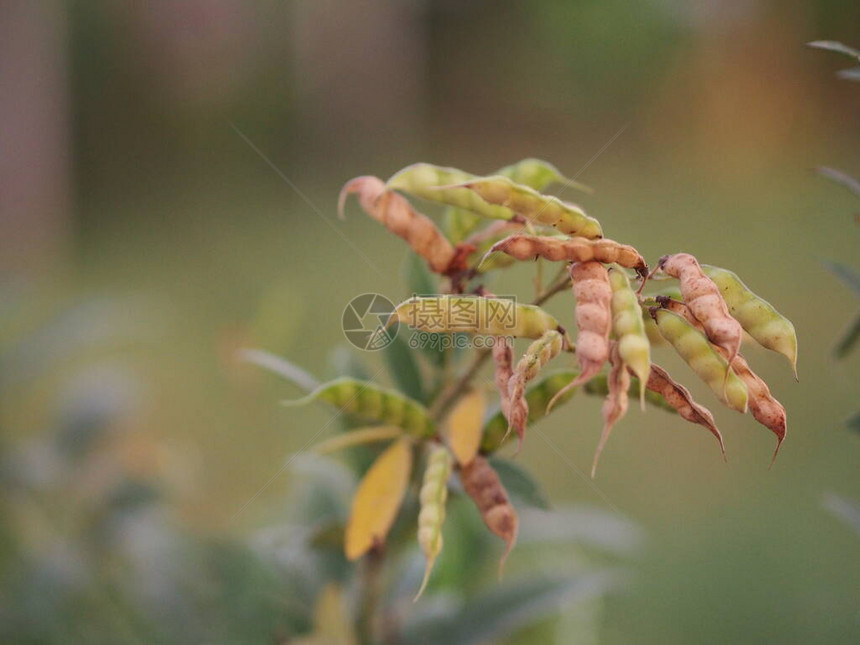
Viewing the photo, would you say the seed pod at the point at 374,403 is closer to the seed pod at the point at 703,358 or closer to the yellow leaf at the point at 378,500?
the yellow leaf at the point at 378,500

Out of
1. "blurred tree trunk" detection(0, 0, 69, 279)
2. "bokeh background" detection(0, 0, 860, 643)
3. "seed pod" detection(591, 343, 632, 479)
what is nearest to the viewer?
"seed pod" detection(591, 343, 632, 479)


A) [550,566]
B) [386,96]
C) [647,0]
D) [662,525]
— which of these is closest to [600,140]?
[647,0]

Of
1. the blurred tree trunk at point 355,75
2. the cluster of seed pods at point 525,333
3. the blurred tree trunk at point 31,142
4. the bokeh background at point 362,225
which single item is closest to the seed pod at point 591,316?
the cluster of seed pods at point 525,333

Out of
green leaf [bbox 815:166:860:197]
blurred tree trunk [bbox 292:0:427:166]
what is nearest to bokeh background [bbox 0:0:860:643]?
→ blurred tree trunk [bbox 292:0:427:166]

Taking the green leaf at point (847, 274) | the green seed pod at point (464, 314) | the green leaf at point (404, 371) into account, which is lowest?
the green leaf at point (404, 371)

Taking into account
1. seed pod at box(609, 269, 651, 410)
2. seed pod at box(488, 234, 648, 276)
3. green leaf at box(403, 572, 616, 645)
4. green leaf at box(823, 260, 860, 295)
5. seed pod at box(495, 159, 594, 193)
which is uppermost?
seed pod at box(495, 159, 594, 193)

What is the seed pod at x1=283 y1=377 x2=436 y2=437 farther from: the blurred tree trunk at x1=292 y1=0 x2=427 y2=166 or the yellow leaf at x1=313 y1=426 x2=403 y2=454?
the blurred tree trunk at x1=292 y1=0 x2=427 y2=166

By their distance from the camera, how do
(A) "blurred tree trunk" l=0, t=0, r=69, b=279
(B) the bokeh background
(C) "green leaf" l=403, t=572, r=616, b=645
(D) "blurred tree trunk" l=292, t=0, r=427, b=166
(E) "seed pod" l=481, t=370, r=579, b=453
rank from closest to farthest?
(E) "seed pod" l=481, t=370, r=579, b=453 → (C) "green leaf" l=403, t=572, r=616, b=645 → (B) the bokeh background → (A) "blurred tree trunk" l=0, t=0, r=69, b=279 → (D) "blurred tree trunk" l=292, t=0, r=427, b=166
